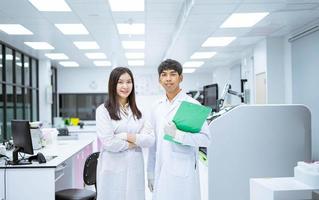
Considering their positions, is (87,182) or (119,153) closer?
(119,153)

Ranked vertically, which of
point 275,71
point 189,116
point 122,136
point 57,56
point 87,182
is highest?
point 57,56

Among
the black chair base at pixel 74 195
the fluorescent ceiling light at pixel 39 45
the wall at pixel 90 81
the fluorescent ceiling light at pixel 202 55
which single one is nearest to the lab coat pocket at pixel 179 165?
the black chair base at pixel 74 195

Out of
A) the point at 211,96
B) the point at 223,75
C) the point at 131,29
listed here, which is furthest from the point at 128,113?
the point at 223,75

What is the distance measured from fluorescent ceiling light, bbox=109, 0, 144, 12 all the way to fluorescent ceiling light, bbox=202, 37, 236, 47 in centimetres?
226

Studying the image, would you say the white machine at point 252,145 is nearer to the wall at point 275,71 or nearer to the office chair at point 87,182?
the office chair at point 87,182

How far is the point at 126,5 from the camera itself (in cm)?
442

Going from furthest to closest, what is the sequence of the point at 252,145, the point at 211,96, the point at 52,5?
1. the point at 211,96
2. the point at 52,5
3. the point at 252,145

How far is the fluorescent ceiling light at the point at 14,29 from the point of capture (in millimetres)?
5434

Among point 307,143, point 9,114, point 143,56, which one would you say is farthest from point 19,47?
point 307,143

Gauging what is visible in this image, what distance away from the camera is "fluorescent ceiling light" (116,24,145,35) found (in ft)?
18.0

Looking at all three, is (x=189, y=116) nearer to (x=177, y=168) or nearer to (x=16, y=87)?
(x=177, y=168)

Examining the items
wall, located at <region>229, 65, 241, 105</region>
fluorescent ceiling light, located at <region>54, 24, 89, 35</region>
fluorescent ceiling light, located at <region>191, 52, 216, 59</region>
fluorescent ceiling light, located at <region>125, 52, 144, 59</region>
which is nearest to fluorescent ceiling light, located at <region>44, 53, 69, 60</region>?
fluorescent ceiling light, located at <region>125, 52, 144, 59</region>

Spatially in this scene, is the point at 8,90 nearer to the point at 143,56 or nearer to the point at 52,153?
the point at 143,56

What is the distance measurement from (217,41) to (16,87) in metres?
4.94
